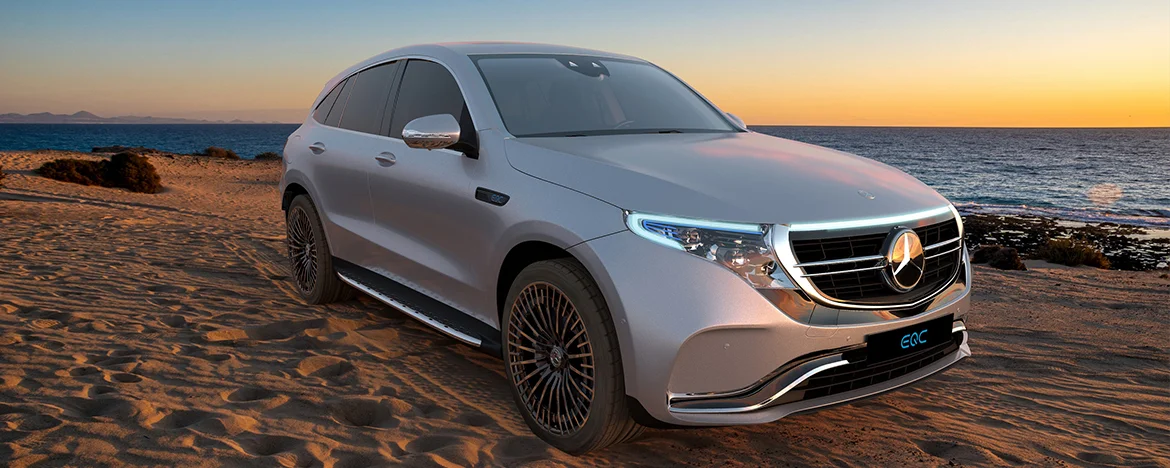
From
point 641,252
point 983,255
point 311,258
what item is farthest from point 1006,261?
point 641,252

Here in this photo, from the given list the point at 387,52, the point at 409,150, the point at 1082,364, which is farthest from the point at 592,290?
the point at 1082,364

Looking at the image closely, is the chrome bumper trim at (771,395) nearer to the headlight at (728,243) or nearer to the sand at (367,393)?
the headlight at (728,243)

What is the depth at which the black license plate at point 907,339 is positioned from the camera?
313 centimetres

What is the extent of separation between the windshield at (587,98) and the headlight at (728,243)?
1207mm

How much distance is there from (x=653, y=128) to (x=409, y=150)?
4.48ft

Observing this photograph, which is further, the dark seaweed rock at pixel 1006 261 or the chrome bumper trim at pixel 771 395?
the dark seaweed rock at pixel 1006 261

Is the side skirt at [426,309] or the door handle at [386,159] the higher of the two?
the door handle at [386,159]

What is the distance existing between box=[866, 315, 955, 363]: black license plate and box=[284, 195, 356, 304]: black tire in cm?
385

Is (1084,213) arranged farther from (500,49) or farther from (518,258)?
(518,258)

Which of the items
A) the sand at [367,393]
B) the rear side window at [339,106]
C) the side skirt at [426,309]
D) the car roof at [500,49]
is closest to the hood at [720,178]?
the side skirt at [426,309]

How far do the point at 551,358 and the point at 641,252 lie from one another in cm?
78

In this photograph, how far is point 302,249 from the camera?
613cm

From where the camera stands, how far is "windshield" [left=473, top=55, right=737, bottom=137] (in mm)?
4176

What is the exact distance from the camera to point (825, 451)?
365cm
